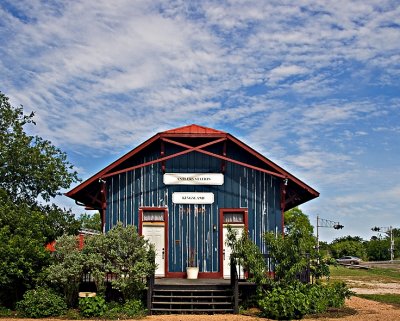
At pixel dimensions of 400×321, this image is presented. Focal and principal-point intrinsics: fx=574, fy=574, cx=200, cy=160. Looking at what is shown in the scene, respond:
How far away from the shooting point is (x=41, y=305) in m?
16.7

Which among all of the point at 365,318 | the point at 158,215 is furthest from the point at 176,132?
the point at 365,318

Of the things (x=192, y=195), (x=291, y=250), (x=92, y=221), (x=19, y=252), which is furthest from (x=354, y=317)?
(x=92, y=221)

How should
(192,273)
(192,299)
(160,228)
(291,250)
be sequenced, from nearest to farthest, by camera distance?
(291,250), (192,299), (192,273), (160,228)

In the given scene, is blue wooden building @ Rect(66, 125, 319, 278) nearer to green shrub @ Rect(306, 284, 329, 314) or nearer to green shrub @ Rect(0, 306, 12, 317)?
green shrub @ Rect(306, 284, 329, 314)

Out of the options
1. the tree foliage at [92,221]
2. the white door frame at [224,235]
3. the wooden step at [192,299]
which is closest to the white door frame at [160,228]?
the white door frame at [224,235]

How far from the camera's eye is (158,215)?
21.2 metres

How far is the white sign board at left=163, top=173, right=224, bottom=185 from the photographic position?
832 inches

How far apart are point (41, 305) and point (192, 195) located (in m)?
6.81

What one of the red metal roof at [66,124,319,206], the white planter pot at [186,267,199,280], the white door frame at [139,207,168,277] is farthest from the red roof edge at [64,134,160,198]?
the white planter pot at [186,267,199,280]

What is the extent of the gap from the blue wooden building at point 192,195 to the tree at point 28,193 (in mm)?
1377

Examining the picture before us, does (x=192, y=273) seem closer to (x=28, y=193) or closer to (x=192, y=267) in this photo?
(x=192, y=267)

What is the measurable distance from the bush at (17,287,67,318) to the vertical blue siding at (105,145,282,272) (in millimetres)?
4507

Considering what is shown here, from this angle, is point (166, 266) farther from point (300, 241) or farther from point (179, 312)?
point (300, 241)

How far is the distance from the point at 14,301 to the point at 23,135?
6569 mm
